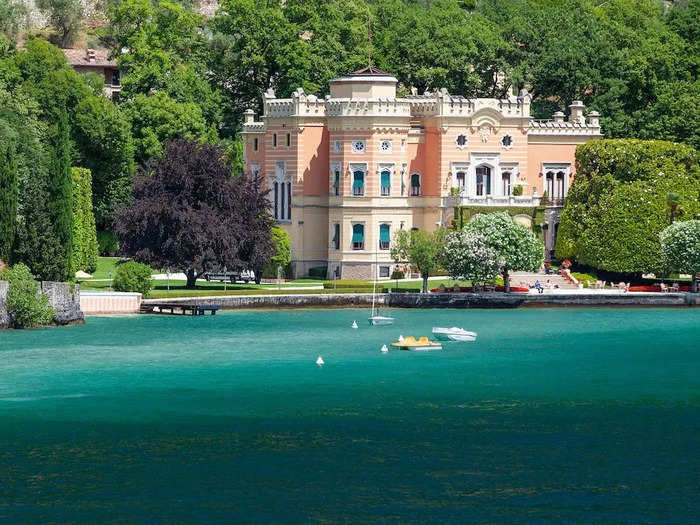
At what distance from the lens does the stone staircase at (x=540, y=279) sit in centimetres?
12362

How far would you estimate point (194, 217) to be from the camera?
382 ft

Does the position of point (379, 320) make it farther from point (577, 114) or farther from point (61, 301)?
point (577, 114)

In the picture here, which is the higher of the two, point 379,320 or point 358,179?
point 358,179

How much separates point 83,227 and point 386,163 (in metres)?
20.5

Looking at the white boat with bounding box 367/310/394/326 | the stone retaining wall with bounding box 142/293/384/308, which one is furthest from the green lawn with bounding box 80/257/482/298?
the white boat with bounding box 367/310/394/326

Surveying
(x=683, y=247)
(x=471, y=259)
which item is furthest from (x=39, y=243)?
(x=683, y=247)

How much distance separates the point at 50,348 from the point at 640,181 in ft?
151

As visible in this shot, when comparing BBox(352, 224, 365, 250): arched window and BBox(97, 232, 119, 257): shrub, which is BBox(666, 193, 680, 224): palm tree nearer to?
BBox(352, 224, 365, 250): arched window

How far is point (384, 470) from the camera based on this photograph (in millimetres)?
65938

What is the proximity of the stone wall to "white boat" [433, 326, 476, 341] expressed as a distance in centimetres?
1905

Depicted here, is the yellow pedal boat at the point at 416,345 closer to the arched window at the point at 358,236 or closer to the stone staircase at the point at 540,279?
the stone staircase at the point at 540,279

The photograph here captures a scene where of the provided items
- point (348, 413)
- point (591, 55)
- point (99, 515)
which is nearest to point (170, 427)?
point (348, 413)

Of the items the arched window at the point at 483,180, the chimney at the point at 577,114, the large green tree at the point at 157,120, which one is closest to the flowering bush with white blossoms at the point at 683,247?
the arched window at the point at 483,180

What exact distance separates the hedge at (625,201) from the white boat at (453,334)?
83.5 feet
